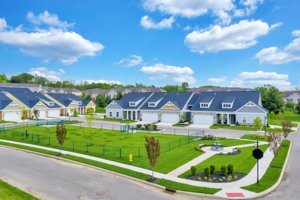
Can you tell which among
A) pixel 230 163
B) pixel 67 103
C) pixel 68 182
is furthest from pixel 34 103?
pixel 230 163

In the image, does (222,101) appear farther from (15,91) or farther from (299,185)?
(15,91)

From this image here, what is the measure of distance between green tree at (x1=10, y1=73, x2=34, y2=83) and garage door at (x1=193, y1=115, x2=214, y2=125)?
151481mm

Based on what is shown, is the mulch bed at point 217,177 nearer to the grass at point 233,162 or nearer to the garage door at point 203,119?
the grass at point 233,162

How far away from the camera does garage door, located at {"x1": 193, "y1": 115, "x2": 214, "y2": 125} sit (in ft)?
178

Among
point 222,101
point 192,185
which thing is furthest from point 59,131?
point 222,101

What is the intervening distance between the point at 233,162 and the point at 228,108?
3253cm

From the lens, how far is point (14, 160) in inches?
876

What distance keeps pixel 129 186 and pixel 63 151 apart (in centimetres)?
1271

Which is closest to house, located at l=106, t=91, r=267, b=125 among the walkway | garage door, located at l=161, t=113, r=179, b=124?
garage door, located at l=161, t=113, r=179, b=124

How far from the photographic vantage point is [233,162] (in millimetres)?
22391

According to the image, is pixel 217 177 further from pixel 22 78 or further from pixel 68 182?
pixel 22 78

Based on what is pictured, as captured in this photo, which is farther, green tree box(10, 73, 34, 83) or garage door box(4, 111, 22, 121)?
green tree box(10, 73, 34, 83)

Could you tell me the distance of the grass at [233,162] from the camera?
19945 millimetres

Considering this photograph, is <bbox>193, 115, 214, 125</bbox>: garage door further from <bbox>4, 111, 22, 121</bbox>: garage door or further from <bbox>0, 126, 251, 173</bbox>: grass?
<bbox>4, 111, 22, 121</bbox>: garage door
